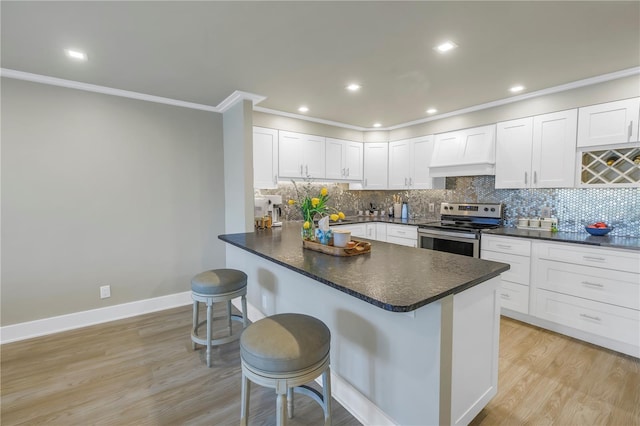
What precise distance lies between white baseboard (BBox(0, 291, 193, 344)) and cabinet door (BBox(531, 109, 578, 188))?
176 inches

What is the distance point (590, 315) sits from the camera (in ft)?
8.75

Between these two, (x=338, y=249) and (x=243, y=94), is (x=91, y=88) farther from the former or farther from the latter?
(x=338, y=249)

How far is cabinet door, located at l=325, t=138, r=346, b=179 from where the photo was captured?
4531 mm

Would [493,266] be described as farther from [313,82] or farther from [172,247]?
[172,247]

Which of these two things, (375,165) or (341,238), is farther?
(375,165)

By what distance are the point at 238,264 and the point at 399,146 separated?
3.13 m

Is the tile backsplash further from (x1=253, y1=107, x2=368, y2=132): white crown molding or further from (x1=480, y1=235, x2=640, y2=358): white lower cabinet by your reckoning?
(x1=253, y1=107, x2=368, y2=132): white crown molding

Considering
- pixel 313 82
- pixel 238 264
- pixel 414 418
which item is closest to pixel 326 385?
pixel 414 418

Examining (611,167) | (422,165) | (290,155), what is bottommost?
(611,167)

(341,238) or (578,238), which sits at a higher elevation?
(341,238)

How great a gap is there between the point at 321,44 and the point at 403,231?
112 inches

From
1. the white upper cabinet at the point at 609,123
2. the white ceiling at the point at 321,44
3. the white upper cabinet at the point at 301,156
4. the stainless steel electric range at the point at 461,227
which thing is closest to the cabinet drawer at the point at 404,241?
the stainless steel electric range at the point at 461,227

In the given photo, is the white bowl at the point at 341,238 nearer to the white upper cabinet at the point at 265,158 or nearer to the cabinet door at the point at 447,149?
the white upper cabinet at the point at 265,158

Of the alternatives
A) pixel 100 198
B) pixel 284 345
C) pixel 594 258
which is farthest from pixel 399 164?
pixel 100 198
